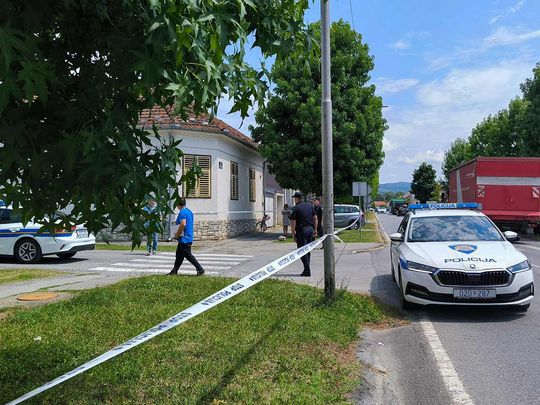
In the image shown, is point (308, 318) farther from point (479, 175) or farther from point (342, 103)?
point (342, 103)

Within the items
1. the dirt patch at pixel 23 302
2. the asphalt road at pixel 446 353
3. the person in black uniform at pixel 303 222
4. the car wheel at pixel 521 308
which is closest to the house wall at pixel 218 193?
the person in black uniform at pixel 303 222

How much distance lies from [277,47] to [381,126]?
24401mm


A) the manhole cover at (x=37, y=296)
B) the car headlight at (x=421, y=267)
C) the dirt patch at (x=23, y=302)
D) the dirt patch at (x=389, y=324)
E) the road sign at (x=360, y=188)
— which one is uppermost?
the road sign at (x=360, y=188)

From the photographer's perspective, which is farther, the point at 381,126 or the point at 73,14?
the point at 381,126

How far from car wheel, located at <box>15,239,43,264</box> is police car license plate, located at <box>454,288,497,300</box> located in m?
11.6

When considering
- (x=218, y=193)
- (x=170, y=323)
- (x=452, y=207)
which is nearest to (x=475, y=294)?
(x=452, y=207)

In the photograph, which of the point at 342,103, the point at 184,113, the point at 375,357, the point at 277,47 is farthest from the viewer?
the point at 342,103

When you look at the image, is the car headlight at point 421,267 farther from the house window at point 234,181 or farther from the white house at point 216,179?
the house window at point 234,181

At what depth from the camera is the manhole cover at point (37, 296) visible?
806 centimetres

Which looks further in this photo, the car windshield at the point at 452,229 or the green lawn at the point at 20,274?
the green lawn at the point at 20,274

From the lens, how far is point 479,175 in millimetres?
20516

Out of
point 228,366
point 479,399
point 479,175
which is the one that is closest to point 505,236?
point 479,399

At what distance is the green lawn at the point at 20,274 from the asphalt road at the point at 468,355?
791 centimetres

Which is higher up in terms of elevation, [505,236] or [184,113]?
[184,113]
